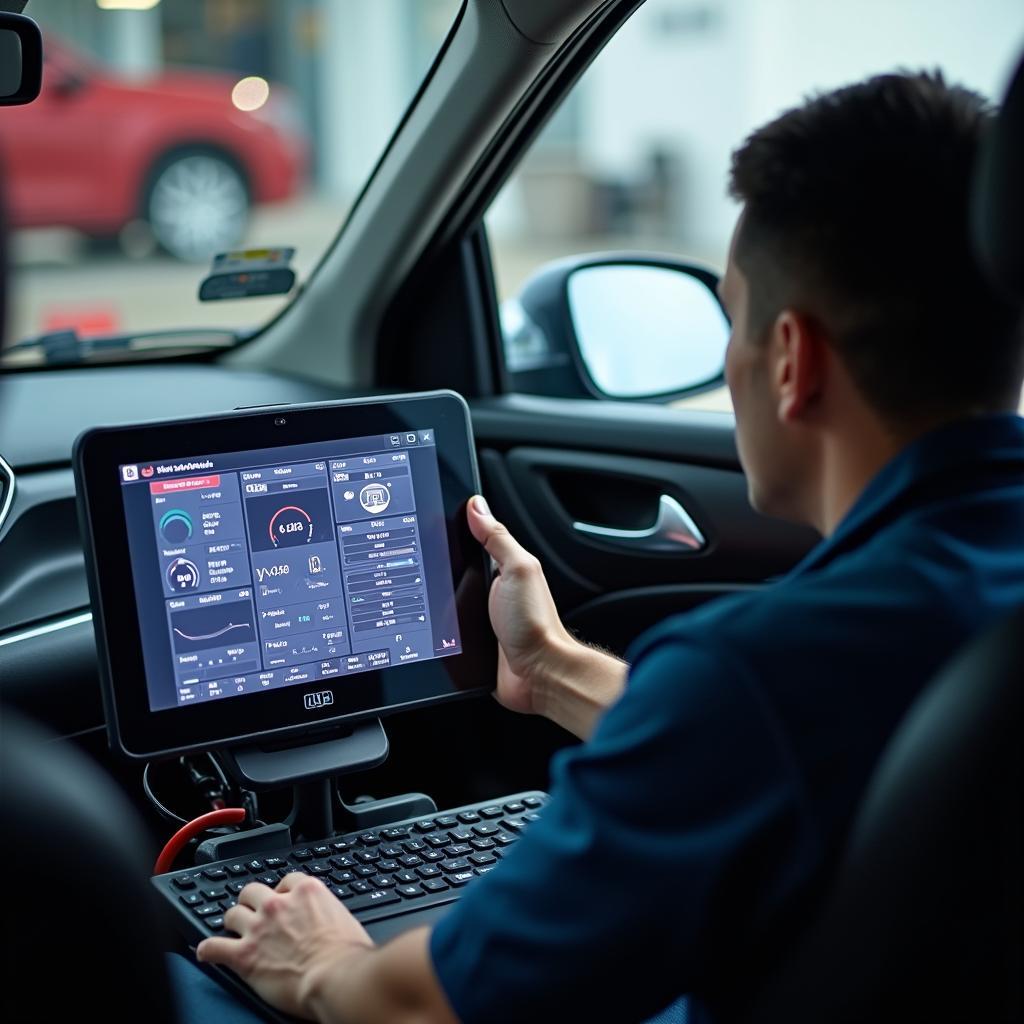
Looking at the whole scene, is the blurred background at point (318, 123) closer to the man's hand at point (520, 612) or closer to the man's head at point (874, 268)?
the man's hand at point (520, 612)

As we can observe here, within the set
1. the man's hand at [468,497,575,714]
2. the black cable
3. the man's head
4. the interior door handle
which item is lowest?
the black cable

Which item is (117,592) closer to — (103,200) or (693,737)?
(693,737)

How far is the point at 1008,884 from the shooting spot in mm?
1078

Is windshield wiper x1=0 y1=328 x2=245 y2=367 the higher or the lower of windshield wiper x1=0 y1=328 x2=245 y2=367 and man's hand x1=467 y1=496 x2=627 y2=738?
the higher

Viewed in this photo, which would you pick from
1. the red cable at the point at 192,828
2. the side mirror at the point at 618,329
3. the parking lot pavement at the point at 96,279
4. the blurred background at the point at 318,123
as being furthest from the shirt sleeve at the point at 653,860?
the parking lot pavement at the point at 96,279

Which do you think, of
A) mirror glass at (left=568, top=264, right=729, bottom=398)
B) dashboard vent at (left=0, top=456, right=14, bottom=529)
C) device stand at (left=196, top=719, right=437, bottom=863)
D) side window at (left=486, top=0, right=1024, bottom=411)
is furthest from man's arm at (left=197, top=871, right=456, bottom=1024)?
side window at (left=486, top=0, right=1024, bottom=411)

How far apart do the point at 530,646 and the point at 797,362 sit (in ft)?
2.61

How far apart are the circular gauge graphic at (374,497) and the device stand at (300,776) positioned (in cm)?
28

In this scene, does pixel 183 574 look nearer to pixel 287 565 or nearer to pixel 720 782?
pixel 287 565

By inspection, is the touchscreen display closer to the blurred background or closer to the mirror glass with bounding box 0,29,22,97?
the mirror glass with bounding box 0,29,22,97

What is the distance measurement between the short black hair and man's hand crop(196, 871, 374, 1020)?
727 mm

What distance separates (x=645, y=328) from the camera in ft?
10.3

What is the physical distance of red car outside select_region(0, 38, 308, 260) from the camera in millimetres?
8906

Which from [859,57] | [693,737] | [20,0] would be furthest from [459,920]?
[859,57]
